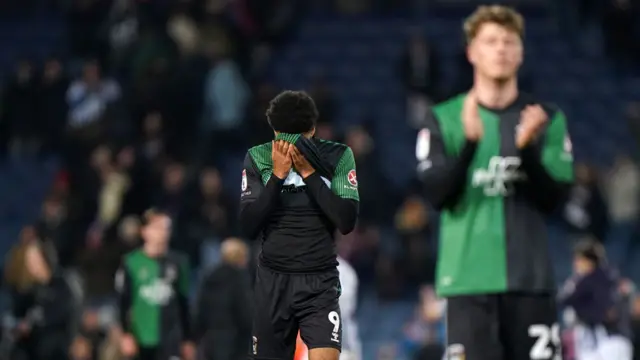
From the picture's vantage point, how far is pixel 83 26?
66.3 feet

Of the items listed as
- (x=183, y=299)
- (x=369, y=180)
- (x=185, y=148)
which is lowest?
(x=183, y=299)

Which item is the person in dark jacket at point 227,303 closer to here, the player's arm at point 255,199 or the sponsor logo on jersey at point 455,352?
the player's arm at point 255,199

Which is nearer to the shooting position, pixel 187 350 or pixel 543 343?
pixel 543 343

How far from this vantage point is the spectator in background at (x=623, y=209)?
1772cm

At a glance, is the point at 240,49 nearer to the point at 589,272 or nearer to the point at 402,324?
the point at 402,324

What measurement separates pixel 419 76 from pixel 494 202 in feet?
43.1

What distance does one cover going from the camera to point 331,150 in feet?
A: 21.9

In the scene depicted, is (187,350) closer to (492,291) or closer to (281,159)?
(281,159)

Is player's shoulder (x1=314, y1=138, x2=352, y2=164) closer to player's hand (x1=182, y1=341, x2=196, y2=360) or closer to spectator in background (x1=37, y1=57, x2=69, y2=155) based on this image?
player's hand (x1=182, y1=341, x2=196, y2=360)

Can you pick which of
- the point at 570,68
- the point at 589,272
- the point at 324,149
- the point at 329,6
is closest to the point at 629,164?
the point at 570,68

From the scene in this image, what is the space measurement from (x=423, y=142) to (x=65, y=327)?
31.1 feet

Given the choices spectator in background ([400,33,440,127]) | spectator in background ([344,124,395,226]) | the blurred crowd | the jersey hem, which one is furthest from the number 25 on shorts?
spectator in background ([400,33,440,127])

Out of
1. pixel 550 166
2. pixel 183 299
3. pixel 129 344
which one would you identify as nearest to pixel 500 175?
pixel 550 166

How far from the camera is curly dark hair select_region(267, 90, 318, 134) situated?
6.60 m
